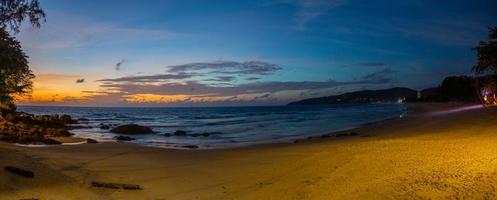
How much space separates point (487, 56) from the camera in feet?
102

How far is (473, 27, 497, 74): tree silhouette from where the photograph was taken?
30750 millimetres

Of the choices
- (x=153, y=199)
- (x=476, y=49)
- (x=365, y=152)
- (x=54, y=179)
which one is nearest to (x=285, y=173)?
(x=365, y=152)

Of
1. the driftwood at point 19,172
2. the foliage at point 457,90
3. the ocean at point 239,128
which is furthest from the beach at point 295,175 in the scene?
the foliage at point 457,90

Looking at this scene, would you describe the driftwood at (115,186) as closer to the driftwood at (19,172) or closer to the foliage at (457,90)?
the driftwood at (19,172)

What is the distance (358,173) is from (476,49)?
2611 centimetres

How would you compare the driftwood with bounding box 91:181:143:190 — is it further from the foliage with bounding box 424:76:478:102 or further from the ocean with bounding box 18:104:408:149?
the foliage with bounding box 424:76:478:102

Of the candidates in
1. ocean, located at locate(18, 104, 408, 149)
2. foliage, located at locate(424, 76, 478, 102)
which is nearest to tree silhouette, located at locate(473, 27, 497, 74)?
ocean, located at locate(18, 104, 408, 149)

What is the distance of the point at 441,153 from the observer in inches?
505

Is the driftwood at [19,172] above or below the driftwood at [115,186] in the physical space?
above

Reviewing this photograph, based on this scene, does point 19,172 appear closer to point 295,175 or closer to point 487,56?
point 295,175

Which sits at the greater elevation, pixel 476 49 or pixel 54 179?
pixel 476 49

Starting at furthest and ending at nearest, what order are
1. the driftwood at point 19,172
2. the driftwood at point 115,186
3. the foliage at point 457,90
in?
the foliage at point 457,90 < the driftwood at point 115,186 < the driftwood at point 19,172

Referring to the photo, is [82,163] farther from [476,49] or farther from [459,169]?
[476,49]

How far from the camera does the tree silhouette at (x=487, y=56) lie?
3075 centimetres
